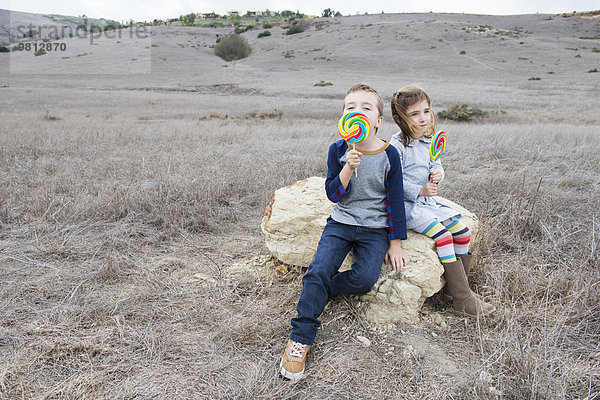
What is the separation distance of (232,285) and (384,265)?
52.6 inches

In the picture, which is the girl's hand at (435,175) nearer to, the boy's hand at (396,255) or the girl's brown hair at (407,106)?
the girl's brown hair at (407,106)

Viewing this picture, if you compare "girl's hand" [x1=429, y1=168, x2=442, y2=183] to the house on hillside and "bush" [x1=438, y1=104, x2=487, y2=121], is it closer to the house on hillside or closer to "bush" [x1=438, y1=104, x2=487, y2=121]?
"bush" [x1=438, y1=104, x2=487, y2=121]

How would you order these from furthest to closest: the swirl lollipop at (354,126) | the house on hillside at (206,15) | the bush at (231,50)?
1. the house on hillside at (206,15)
2. the bush at (231,50)
3. the swirl lollipop at (354,126)

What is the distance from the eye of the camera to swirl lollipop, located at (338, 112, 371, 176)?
2.30 metres

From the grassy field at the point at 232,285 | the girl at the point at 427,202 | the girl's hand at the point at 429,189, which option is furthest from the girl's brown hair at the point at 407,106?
the grassy field at the point at 232,285

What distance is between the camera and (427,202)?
2914 millimetres

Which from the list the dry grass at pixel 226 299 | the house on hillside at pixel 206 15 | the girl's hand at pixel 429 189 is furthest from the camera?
the house on hillside at pixel 206 15

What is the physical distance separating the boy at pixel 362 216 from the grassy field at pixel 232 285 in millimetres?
361

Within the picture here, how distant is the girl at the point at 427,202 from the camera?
2688mm

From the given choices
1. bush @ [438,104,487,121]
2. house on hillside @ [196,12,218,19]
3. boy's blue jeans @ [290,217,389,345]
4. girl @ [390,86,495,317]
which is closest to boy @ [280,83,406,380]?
boy's blue jeans @ [290,217,389,345]

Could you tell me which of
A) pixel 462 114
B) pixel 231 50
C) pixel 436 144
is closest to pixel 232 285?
pixel 436 144

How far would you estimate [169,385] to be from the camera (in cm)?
208

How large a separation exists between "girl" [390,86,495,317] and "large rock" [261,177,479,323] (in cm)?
11

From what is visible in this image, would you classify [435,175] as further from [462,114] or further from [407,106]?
[462,114]
